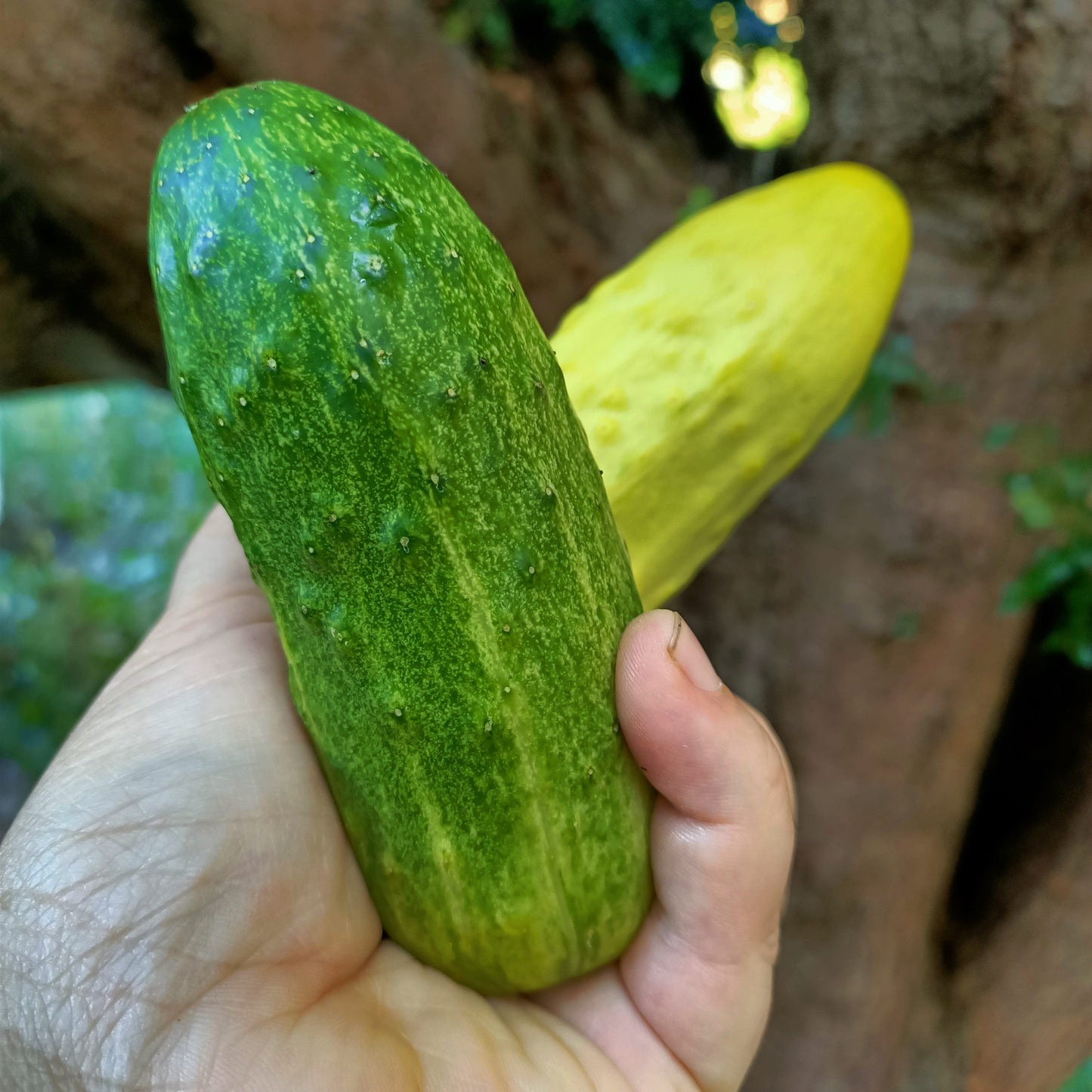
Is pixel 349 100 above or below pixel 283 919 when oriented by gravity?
above

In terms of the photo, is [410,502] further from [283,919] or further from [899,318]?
[899,318]

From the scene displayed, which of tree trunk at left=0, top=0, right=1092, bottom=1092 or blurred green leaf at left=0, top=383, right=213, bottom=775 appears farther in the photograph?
blurred green leaf at left=0, top=383, right=213, bottom=775

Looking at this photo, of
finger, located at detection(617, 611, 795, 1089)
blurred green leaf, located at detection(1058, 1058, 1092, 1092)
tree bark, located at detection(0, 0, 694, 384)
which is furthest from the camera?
blurred green leaf, located at detection(1058, 1058, 1092, 1092)

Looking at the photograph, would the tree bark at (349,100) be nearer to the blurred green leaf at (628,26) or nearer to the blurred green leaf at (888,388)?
the blurred green leaf at (628,26)

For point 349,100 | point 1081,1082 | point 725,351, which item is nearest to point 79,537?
point 349,100

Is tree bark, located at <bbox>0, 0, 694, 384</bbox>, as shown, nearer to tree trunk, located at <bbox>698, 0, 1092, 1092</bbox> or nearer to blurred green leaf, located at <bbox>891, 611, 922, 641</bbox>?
tree trunk, located at <bbox>698, 0, 1092, 1092</bbox>

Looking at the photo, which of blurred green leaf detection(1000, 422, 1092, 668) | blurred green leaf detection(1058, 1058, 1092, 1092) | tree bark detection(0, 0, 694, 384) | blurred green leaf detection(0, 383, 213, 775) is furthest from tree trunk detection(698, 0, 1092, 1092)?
blurred green leaf detection(0, 383, 213, 775)

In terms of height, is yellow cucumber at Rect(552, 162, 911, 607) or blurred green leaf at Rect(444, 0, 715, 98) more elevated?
blurred green leaf at Rect(444, 0, 715, 98)
